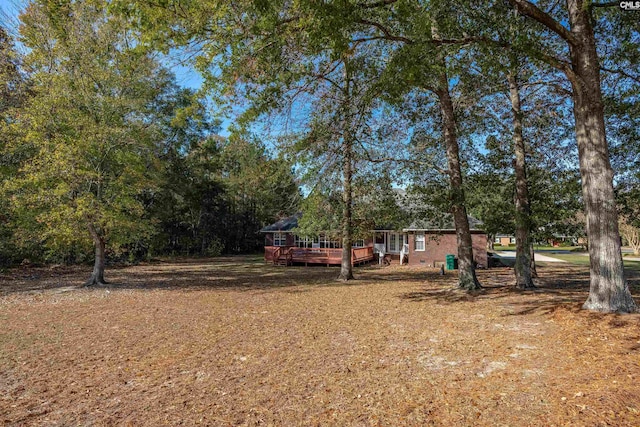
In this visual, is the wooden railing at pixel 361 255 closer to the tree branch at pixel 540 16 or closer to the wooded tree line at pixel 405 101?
the wooded tree line at pixel 405 101

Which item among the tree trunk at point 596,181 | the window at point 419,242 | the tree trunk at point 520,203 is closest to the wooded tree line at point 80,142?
the tree trunk at point 520,203

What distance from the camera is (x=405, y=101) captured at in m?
12.0

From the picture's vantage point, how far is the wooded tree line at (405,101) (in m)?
6.85

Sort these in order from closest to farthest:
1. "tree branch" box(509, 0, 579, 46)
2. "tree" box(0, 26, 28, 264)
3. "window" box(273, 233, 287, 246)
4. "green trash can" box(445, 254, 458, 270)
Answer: "tree branch" box(509, 0, 579, 46), "tree" box(0, 26, 28, 264), "green trash can" box(445, 254, 458, 270), "window" box(273, 233, 287, 246)

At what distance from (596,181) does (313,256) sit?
63.5 ft

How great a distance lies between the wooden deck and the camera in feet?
80.4

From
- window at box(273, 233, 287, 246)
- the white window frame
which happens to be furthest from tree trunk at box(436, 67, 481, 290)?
window at box(273, 233, 287, 246)

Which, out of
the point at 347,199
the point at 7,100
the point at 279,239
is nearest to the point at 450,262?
the point at 347,199

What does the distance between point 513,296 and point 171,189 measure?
25.3 m

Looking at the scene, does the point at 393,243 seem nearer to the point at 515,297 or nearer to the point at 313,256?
the point at 313,256

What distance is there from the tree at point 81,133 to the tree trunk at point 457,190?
9.97 meters

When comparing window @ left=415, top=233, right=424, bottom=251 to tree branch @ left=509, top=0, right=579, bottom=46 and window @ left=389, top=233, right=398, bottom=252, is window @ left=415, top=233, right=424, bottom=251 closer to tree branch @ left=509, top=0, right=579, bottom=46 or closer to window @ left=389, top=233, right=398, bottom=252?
window @ left=389, top=233, right=398, bottom=252

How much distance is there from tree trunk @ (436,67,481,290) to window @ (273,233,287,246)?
18.1 metres

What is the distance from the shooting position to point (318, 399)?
398cm
